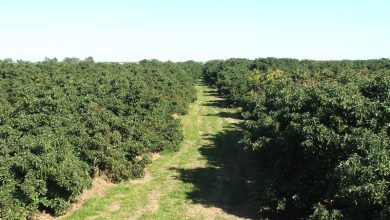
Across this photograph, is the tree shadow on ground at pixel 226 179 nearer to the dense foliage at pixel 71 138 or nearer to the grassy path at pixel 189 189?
the grassy path at pixel 189 189

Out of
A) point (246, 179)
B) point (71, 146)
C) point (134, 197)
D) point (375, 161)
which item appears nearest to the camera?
point (375, 161)

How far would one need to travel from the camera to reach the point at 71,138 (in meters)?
25.8

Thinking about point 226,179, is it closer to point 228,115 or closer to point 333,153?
point 333,153

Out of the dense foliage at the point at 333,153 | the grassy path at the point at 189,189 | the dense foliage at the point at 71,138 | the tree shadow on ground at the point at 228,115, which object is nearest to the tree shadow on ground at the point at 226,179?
the grassy path at the point at 189,189

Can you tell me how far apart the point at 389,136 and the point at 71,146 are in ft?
53.9

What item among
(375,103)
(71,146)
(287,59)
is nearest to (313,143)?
(375,103)

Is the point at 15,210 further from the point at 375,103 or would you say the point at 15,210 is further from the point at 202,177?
the point at 375,103

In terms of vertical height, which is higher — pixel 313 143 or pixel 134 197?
pixel 313 143

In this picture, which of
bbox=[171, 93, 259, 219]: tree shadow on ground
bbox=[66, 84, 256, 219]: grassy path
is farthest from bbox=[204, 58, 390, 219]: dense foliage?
bbox=[66, 84, 256, 219]: grassy path

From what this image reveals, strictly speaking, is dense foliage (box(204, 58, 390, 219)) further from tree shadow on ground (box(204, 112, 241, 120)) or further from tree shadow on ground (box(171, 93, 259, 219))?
tree shadow on ground (box(204, 112, 241, 120))

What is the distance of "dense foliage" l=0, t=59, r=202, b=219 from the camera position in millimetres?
20078

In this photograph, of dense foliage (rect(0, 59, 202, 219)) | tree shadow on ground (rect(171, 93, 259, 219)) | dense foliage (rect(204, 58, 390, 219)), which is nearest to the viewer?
dense foliage (rect(204, 58, 390, 219))

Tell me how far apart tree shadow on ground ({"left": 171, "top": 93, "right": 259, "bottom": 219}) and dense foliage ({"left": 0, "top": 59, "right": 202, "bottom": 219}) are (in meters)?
3.73

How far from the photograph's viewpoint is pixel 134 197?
87.7 ft
